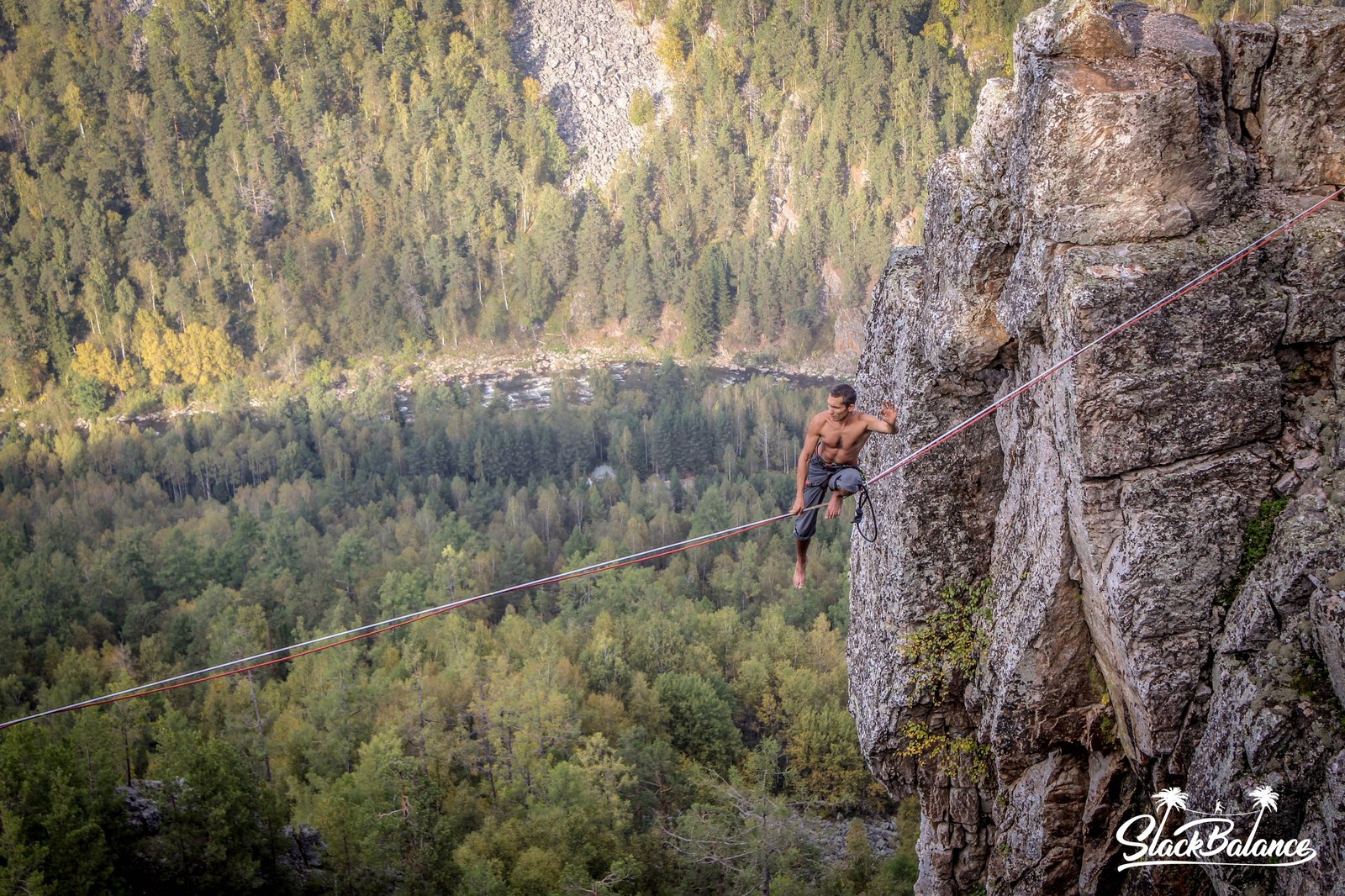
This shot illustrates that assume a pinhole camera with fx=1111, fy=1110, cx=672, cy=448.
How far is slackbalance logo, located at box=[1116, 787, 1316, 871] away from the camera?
12.8m

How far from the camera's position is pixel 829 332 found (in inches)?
6698

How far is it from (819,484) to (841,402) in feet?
5.56

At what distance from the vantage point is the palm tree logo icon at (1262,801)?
1280 centimetres

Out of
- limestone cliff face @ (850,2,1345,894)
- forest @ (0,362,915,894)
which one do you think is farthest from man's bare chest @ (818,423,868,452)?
forest @ (0,362,915,894)

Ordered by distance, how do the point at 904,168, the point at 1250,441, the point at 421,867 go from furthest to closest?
the point at 904,168 < the point at 421,867 < the point at 1250,441

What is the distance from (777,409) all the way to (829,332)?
129ft

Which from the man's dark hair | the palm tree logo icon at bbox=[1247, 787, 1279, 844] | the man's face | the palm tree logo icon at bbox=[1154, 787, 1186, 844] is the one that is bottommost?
the palm tree logo icon at bbox=[1154, 787, 1186, 844]

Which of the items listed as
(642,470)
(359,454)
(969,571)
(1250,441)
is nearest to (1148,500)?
(1250,441)

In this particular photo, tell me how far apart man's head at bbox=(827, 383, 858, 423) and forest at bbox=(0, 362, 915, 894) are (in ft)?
78.4

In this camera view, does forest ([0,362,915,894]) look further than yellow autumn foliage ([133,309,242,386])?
No

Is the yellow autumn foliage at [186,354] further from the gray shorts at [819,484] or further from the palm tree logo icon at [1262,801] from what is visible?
the palm tree logo icon at [1262,801]

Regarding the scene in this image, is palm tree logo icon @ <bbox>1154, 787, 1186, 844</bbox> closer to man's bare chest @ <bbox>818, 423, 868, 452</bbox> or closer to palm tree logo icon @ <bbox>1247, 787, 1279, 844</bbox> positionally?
palm tree logo icon @ <bbox>1247, 787, 1279, 844</bbox>

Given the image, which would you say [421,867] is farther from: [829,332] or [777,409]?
[829,332]

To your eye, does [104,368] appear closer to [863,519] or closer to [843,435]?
[863,519]
